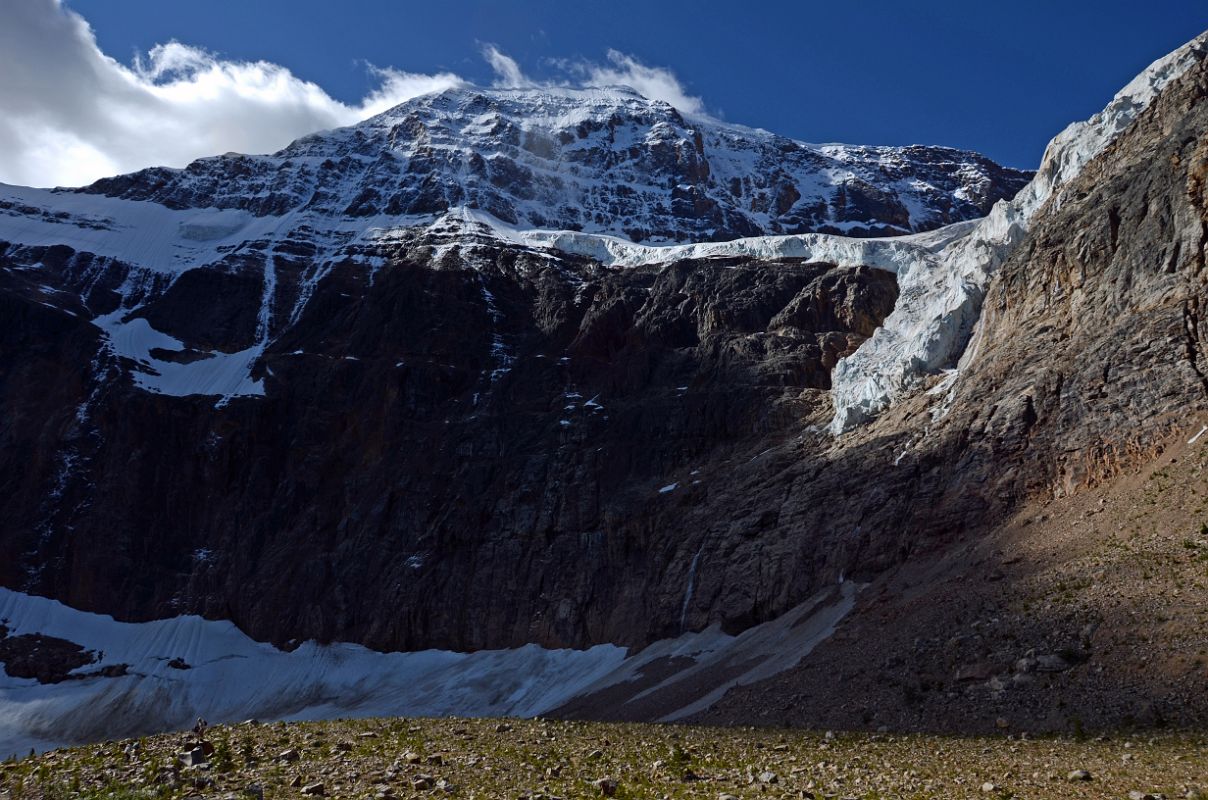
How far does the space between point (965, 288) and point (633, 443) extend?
25.4 meters

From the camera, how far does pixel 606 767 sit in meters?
21.6

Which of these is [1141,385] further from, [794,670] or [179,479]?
[179,479]

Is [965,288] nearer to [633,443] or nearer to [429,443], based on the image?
[633,443]

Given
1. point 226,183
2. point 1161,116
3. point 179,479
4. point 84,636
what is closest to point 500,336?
point 179,479

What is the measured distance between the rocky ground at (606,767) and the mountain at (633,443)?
6.76 metres

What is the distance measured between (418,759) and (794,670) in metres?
25.6

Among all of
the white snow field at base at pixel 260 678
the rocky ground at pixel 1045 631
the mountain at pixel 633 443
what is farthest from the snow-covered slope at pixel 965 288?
the rocky ground at pixel 1045 631

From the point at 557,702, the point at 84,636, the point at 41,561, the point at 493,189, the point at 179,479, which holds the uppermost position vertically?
the point at 493,189

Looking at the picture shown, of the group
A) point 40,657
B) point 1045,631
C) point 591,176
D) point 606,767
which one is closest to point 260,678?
point 40,657

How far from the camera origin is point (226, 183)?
143 metres

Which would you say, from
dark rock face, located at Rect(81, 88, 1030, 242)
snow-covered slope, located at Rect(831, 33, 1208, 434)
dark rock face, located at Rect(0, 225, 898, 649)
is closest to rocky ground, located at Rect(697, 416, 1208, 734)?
snow-covered slope, located at Rect(831, 33, 1208, 434)

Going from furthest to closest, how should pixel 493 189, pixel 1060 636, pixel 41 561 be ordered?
pixel 493 189, pixel 41 561, pixel 1060 636

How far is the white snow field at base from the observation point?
62.3m

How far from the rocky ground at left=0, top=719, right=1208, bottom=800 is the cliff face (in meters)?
27.3
